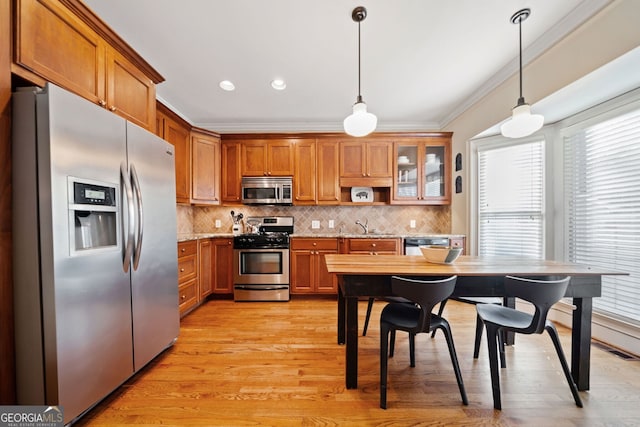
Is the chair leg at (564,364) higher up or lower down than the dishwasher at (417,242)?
lower down

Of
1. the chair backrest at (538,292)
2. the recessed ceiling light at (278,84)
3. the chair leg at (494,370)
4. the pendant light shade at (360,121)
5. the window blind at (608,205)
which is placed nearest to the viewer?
the chair backrest at (538,292)

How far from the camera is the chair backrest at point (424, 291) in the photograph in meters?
1.35

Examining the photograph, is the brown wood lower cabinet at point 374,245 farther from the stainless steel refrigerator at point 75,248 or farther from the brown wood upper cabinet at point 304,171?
the stainless steel refrigerator at point 75,248

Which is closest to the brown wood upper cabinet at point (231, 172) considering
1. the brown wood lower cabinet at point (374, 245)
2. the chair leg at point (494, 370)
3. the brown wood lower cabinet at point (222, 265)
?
the brown wood lower cabinet at point (222, 265)

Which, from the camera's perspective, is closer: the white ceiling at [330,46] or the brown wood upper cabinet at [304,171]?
the white ceiling at [330,46]

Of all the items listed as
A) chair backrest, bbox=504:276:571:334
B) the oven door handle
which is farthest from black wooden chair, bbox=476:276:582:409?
the oven door handle

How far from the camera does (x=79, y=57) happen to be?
1.47 metres

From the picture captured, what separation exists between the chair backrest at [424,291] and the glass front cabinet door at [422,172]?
241 cm

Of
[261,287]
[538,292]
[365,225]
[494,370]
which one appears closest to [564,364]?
[494,370]

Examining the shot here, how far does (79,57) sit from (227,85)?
1.35 metres

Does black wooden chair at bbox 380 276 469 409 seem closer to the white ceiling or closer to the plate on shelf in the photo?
the white ceiling

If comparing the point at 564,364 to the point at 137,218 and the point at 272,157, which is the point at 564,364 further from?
the point at 272,157

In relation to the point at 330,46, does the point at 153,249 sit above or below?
below

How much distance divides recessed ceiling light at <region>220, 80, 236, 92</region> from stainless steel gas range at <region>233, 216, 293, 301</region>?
1.85 meters
